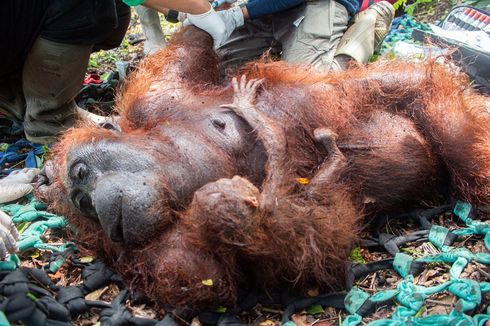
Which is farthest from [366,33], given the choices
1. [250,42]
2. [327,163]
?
[327,163]

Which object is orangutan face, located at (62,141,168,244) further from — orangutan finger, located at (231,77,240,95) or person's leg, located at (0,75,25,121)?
person's leg, located at (0,75,25,121)

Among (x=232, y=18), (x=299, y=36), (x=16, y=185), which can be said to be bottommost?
(x=16, y=185)

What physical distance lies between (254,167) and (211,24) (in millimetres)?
1234

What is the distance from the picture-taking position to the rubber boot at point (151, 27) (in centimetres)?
451

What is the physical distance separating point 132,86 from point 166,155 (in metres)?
0.64

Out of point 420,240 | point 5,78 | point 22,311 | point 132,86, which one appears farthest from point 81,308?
point 5,78

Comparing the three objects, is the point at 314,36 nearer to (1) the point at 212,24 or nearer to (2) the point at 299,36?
(2) the point at 299,36

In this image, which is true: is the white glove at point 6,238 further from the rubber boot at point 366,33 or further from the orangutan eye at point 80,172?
the rubber boot at point 366,33

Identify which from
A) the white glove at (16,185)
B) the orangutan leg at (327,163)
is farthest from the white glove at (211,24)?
the white glove at (16,185)

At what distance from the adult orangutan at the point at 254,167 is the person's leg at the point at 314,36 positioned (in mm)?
929

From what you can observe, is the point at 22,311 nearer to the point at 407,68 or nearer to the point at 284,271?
the point at 284,271

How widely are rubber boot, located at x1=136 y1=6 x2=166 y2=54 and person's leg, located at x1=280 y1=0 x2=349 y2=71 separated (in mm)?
1265

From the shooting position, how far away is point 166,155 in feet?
7.03

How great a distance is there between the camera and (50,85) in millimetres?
3369
